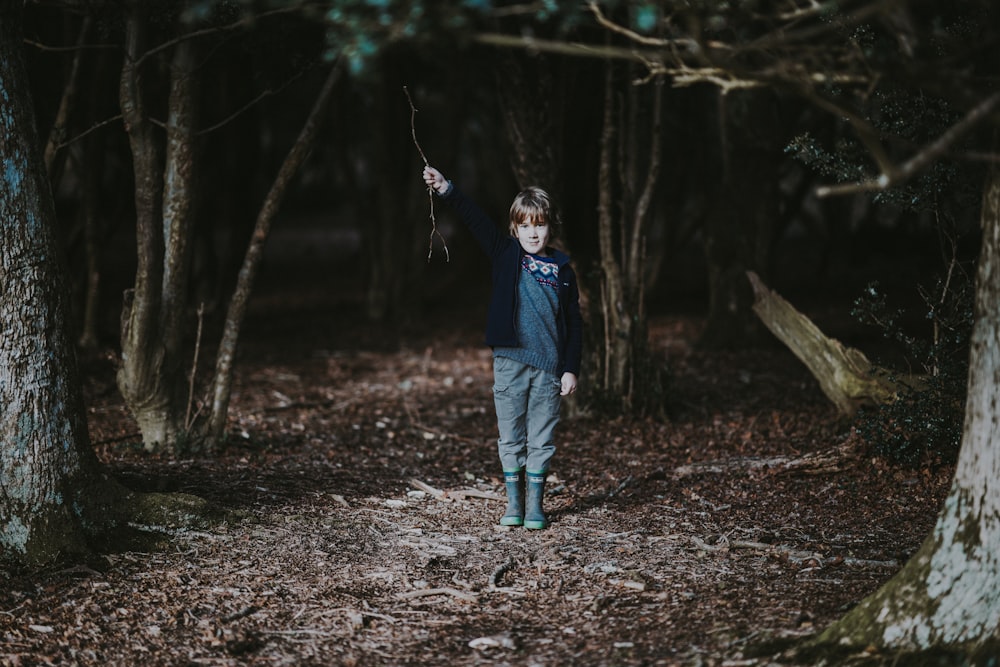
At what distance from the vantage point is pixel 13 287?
4.73 m

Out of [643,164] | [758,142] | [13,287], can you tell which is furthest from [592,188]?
[13,287]

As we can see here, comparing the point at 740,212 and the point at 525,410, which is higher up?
the point at 740,212

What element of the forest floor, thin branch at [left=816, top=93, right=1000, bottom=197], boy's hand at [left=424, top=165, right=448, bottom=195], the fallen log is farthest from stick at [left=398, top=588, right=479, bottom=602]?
the fallen log

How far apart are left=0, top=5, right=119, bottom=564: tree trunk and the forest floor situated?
11.3 inches

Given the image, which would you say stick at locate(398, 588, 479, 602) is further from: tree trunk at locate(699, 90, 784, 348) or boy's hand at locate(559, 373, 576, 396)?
tree trunk at locate(699, 90, 784, 348)

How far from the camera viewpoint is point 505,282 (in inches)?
216

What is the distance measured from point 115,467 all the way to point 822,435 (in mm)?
5003

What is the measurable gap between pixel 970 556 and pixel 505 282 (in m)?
2.72

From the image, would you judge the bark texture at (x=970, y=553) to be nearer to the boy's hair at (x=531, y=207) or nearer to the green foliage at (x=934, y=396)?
the boy's hair at (x=531, y=207)

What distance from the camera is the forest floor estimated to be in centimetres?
414

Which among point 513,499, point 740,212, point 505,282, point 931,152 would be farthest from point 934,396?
point 740,212

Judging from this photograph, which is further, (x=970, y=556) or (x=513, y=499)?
(x=513, y=499)

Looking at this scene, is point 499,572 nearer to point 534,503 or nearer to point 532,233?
point 534,503


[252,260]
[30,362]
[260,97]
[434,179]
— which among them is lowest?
[30,362]
